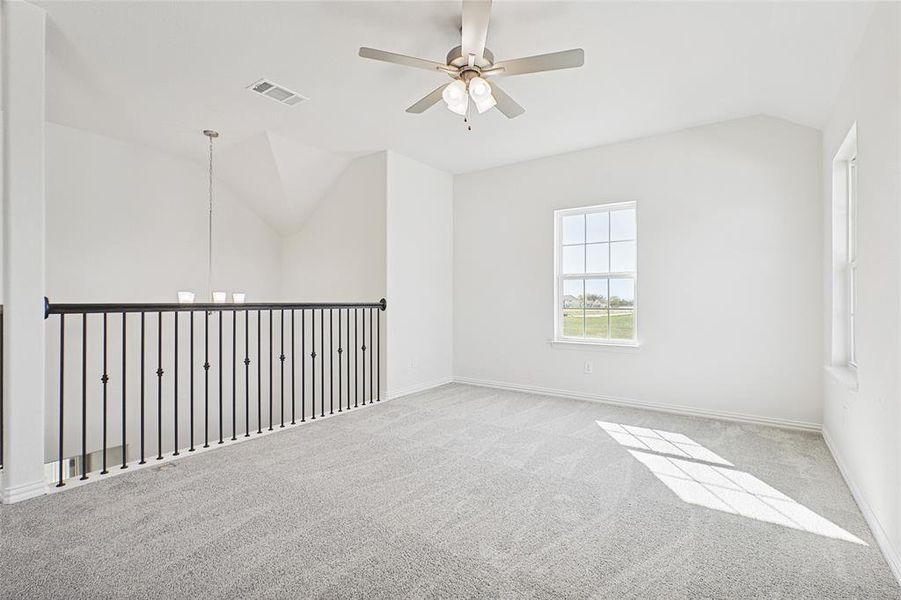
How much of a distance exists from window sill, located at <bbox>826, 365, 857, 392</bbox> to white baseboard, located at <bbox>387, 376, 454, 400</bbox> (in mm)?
3536

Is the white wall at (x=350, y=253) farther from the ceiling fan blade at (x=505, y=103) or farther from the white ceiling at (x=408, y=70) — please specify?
the ceiling fan blade at (x=505, y=103)

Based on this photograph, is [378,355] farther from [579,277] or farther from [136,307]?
[136,307]

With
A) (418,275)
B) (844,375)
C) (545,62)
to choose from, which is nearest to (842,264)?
(844,375)

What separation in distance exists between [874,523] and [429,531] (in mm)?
2001

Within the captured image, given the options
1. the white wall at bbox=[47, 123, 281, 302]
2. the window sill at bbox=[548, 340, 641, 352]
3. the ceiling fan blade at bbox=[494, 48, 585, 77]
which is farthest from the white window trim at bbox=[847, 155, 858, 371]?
the white wall at bbox=[47, 123, 281, 302]

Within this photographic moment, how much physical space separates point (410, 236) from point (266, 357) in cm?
254

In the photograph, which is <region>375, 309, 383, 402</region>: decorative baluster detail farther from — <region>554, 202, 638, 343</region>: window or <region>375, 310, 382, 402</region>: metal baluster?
<region>554, 202, 638, 343</region>: window

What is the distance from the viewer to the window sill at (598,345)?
429cm

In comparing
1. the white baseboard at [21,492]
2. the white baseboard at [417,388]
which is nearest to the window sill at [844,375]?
the white baseboard at [417,388]

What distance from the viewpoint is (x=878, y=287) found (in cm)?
202

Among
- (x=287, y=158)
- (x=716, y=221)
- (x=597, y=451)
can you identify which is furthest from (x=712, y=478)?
(x=287, y=158)

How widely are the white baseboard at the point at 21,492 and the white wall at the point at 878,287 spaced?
12.7 ft

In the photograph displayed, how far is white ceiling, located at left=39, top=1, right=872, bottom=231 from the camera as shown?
240 centimetres

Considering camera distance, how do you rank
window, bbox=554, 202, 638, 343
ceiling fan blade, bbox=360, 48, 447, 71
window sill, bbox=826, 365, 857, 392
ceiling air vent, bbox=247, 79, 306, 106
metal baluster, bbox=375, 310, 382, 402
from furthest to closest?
metal baluster, bbox=375, 310, 382, 402, window, bbox=554, 202, 638, 343, ceiling air vent, bbox=247, 79, 306, 106, window sill, bbox=826, 365, 857, 392, ceiling fan blade, bbox=360, 48, 447, 71
